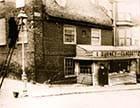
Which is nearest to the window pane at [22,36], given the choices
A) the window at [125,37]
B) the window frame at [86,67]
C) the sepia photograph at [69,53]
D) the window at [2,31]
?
the sepia photograph at [69,53]

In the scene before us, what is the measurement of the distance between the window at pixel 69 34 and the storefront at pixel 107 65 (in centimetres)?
7

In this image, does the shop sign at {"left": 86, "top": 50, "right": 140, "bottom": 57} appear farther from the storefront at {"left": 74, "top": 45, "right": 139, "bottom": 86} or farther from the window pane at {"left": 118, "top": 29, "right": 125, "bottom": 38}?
the window pane at {"left": 118, "top": 29, "right": 125, "bottom": 38}

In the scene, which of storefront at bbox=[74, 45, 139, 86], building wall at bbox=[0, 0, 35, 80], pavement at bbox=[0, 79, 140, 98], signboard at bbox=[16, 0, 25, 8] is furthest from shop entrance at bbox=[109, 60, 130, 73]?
signboard at bbox=[16, 0, 25, 8]

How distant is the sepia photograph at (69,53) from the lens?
1691 millimetres

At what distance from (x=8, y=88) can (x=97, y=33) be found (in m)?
0.60

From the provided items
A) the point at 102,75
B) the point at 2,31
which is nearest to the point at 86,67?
the point at 102,75

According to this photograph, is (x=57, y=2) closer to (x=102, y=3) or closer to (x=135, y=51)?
(x=102, y=3)

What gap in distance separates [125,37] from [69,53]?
36 cm

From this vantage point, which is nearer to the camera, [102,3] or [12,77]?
[12,77]

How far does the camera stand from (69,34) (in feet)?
6.11

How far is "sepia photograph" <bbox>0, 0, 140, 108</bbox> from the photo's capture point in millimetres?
1691

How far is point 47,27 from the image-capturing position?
5.79 feet

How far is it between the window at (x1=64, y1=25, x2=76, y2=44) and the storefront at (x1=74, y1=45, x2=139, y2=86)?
0.21 feet

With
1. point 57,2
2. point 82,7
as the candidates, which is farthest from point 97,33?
point 57,2
